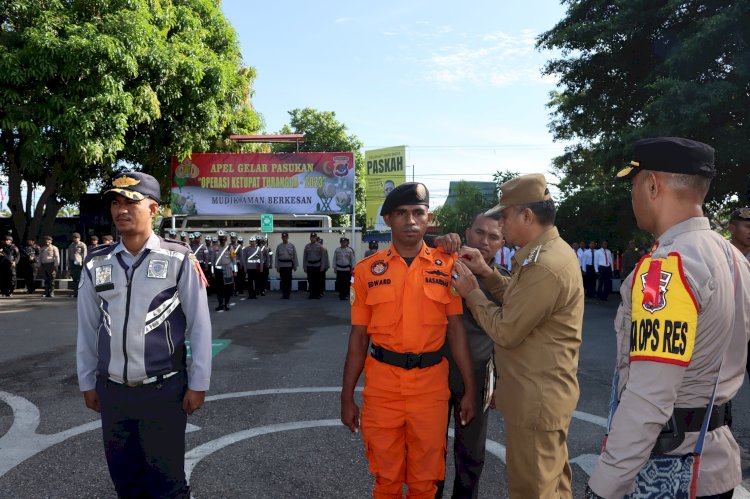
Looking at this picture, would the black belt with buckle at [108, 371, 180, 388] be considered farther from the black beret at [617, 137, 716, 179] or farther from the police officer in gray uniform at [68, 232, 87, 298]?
the police officer in gray uniform at [68, 232, 87, 298]

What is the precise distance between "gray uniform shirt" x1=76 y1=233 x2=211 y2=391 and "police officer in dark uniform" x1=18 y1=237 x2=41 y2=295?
18075 mm

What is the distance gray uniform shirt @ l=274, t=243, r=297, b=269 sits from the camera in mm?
18625

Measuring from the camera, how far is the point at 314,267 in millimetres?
18719

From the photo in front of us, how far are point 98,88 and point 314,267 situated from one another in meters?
8.08

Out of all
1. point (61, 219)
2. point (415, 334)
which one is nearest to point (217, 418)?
point (415, 334)

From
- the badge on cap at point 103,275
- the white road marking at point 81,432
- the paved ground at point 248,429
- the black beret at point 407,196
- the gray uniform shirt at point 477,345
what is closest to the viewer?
the badge on cap at point 103,275

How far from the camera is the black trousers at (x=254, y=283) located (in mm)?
18000

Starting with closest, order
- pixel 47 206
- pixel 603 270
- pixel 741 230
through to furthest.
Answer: pixel 741 230
pixel 603 270
pixel 47 206

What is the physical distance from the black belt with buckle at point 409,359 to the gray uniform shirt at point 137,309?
3.05 feet

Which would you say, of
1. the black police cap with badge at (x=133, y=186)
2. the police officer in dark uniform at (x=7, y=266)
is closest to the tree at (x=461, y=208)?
the police officer in dark uniform at (x=7, y=266)

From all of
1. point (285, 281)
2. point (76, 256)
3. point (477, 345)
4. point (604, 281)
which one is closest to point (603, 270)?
point (604, 281)

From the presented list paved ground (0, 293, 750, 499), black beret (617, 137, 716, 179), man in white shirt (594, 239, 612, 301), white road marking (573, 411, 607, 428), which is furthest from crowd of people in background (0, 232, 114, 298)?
black beret (617, 137, 716, 179)

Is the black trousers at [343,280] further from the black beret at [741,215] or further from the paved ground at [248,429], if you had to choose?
the black beret at [741,215]

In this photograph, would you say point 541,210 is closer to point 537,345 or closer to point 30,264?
point 537,345
